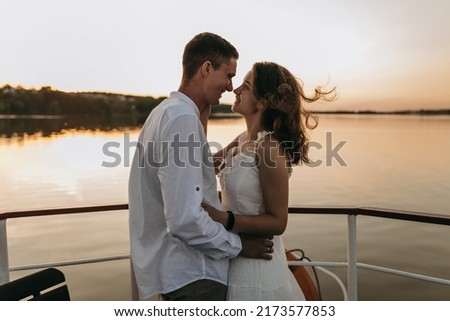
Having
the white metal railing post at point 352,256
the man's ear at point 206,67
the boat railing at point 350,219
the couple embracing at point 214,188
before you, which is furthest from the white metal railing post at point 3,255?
the white metal railing post at point 352,256

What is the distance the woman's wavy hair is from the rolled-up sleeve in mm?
463

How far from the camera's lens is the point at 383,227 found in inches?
626

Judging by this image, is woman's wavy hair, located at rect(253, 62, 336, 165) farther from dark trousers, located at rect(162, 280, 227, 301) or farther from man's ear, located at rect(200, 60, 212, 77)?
dark trousers, located at rect(162, 280, 227, 301)

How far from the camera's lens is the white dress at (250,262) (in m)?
1.52

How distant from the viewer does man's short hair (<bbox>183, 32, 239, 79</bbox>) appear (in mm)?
1391

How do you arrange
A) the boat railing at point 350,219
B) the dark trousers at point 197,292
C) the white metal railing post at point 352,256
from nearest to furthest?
the dark trousers at point 197,292 < the boat railing at point 350,219 < the white metal railing post at point 352,256

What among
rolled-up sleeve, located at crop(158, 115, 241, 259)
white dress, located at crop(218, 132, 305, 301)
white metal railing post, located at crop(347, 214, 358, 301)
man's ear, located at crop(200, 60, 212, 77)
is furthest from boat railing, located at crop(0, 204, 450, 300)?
man's ear, located at crop(200, 60, 212, 77)

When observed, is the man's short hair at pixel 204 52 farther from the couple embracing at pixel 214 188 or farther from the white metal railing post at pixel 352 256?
the white metal railing post at pixel 352 256

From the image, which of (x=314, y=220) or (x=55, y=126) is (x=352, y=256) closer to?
(x=314, y=220)

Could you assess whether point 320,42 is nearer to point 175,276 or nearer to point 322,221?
point 322,221

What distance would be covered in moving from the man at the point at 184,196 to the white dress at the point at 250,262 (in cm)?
8

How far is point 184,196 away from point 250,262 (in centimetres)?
47

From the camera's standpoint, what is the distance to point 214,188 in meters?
1.35

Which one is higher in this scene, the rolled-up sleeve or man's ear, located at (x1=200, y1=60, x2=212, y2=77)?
man's ear, located at (x1=200, y1=60, x2=212, y2=77)
